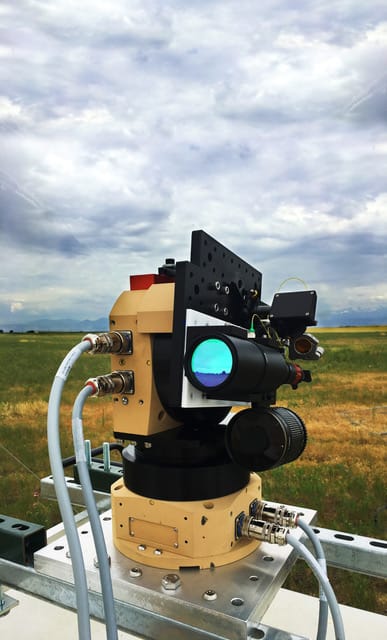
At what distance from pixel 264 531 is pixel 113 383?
379 millimetres

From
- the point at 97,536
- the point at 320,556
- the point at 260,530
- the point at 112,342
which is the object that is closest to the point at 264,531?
the point at 260,530

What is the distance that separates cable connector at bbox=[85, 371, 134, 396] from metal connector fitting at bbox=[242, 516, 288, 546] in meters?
0.33

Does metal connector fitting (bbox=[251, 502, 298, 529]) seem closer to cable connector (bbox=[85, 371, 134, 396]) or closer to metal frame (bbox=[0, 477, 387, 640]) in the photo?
metal frame (bbox=[0, 477, 387, 640])

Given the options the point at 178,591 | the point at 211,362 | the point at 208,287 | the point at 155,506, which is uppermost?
the point at 208,287

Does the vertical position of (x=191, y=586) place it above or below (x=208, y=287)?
below

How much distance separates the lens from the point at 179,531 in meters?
0.85

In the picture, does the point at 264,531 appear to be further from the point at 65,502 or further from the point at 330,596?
the point at 65,502

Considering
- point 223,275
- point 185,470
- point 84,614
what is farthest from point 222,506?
point 223,275

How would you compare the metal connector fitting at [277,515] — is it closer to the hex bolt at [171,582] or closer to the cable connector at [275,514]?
the cable connector at [275,514]

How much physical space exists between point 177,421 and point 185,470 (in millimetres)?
91

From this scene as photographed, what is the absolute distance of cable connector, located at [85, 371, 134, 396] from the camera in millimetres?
781

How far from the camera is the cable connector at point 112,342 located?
31.0 inches

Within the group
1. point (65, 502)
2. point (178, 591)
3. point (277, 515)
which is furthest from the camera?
point (277, 515)

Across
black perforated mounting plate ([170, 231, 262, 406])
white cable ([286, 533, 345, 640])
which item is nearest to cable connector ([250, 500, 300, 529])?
white cable ([286, 533, 345, 640])
